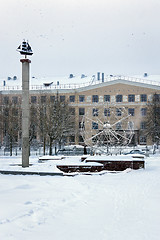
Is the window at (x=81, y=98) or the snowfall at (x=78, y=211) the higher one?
the window at (x=81, y=98)

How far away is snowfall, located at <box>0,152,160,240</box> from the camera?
6.20 meters

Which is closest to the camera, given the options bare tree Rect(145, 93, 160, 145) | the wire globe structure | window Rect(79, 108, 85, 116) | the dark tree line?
the wire globe structure

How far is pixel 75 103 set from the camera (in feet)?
172

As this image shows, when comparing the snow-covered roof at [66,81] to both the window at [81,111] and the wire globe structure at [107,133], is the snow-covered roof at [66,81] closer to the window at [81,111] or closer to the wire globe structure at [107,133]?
the window at [81,111]

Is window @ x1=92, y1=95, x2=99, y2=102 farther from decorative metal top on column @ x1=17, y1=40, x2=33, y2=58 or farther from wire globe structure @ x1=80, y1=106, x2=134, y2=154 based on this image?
decorative metal top on column @ x1=17, y1=40, x2=33, y2=58

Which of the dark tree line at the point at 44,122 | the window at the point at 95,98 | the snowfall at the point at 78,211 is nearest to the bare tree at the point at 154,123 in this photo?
the window at the point at 95,98

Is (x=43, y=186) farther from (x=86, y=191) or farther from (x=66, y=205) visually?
(x=66, y=205)

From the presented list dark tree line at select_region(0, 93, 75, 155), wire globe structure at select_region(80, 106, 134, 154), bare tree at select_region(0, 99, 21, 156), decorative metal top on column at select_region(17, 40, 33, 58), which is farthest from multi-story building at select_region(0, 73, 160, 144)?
decorative metal top on column at select_region(17, 40, 33, 58)

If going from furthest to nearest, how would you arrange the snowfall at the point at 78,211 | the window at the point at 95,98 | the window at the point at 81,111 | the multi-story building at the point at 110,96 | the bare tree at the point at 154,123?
the window at the point at 81,111, the window at the point at 95,98, the multi-story building at the point at 110,96, the bare tree at the point at 154,123, the snowfall at the point at 78,211

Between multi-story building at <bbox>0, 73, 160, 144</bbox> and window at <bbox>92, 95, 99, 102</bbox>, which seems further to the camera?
window at <bbox>92, 95, 99, 102</bbox>

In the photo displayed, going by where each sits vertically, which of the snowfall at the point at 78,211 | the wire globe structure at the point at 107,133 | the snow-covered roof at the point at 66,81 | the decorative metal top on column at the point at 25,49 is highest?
the snow-covered roof at the point at 66,81

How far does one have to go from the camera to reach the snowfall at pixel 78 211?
20.3ft

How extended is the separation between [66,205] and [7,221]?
2451mm

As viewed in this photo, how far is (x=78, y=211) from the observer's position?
8.12 metres
